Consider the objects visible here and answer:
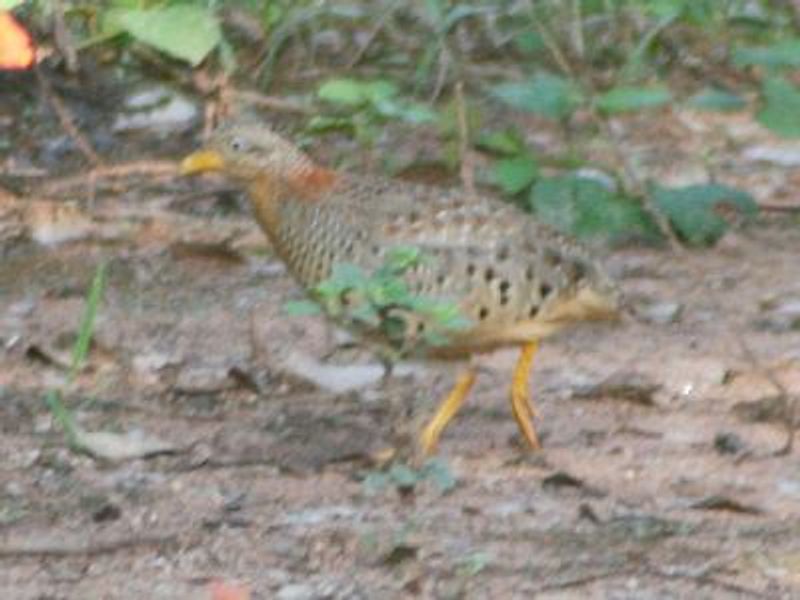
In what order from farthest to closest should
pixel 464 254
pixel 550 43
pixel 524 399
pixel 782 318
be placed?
1. pixel 550 43
2. pixel 782 318
3. pixel 524 399
4. pixel 464 254

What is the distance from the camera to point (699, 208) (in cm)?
770

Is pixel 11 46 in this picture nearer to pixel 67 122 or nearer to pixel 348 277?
pixel 67 122

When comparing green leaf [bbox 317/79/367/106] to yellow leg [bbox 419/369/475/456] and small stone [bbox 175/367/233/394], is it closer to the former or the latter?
small stone [bbox 175/367/233/394]

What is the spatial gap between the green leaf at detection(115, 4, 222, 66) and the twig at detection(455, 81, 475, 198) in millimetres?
776

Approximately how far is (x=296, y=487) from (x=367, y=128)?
8.40 feet

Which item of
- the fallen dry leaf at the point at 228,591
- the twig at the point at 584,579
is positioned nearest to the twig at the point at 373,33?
the twig at the point at 584,579

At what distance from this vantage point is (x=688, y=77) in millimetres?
9094

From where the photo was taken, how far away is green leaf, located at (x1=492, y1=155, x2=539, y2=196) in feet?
24.9

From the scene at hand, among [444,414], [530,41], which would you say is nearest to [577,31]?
[530,41]

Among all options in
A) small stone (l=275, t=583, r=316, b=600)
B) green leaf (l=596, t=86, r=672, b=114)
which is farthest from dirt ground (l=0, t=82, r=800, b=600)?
green leaf (l=596, t=86, r=672, b=114)

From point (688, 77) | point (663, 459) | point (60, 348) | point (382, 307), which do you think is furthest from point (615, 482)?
point (688, 77)

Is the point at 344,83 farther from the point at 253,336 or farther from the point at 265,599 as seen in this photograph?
the point at 265,599

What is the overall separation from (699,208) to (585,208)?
398 mm

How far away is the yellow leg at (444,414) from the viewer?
5832 mm
